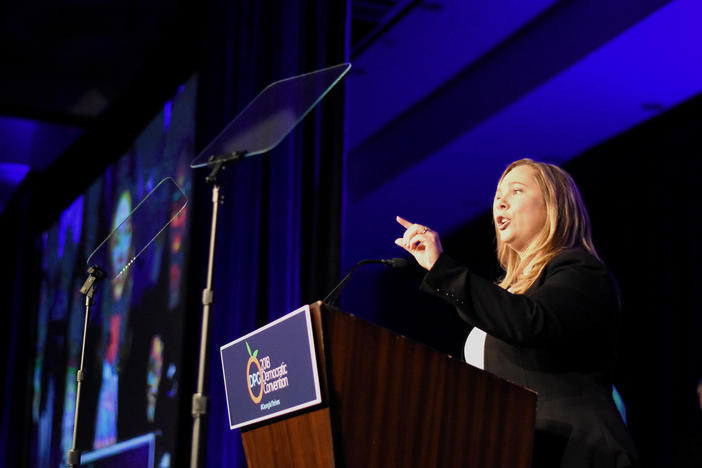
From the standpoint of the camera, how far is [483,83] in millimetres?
5523

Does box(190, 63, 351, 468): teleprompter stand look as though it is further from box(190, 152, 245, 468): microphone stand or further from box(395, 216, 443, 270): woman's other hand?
box(395, 216, 443, 270): woman's other hand

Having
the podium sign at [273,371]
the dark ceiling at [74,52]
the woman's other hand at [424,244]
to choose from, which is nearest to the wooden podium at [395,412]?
the podium sign at [273,371]

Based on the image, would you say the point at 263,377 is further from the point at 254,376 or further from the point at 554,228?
the point at 554,228

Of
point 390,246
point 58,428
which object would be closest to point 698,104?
point 390,246

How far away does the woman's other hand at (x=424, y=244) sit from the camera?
1663 mm

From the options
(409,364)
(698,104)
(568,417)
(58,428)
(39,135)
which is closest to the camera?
(409,364)

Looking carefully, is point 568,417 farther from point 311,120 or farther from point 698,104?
point 698,104

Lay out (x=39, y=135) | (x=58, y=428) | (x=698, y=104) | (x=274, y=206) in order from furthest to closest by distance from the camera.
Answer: (x=39, y=135)
(x=58, y=428)
(x=698, y=104)
(x=274, y=206)

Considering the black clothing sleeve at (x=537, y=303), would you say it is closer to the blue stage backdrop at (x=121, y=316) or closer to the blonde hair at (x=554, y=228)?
the blonde hair at (x=554, y=228)

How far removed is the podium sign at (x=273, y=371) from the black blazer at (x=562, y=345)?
0.31 meters

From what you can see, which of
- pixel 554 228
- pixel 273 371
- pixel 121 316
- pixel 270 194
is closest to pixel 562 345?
pixel 554 228

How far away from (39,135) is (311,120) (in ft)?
14.3

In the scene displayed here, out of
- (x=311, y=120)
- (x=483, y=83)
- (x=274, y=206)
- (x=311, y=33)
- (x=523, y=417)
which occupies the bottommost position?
(x=523, y=417)

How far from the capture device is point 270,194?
386cm
